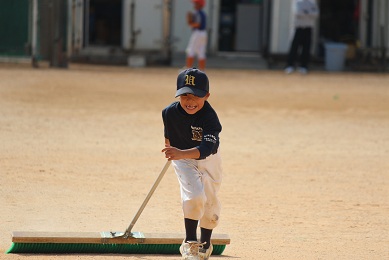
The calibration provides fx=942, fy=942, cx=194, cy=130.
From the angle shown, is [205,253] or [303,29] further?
[303,29]

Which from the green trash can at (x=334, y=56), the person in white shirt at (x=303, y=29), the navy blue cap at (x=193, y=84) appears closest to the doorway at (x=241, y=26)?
the green trash can at (x=334, y=56)

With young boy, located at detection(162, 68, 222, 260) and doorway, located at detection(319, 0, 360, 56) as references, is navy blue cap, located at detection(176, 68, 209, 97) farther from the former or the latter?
doorway, located at detection(319, 0, 360, 56)

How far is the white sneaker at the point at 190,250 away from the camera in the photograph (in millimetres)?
6073

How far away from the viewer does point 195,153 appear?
19.4 ft

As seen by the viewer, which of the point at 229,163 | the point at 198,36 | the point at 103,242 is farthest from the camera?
the point at 198,36

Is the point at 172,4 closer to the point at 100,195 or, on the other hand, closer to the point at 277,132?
the point at 277,132

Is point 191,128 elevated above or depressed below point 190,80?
below

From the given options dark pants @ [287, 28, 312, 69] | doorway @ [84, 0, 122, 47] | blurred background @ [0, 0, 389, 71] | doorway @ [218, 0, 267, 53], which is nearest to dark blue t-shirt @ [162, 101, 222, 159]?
blurred background @ [0, 0, 389, 71]

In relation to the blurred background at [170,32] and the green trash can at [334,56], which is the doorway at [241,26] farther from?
the green trash can at [334,56]

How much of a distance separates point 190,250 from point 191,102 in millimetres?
956

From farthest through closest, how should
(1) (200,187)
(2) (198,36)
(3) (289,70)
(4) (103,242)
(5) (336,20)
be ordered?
(5) (336,20) < (3) (289,70) < (2) (198,36) < (4) (103,242) < (1) (200,187)

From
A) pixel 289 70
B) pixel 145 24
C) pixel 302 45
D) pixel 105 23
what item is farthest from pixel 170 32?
pixel 302 45

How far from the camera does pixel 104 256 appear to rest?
6.52m

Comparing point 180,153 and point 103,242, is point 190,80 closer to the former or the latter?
point 180,153
